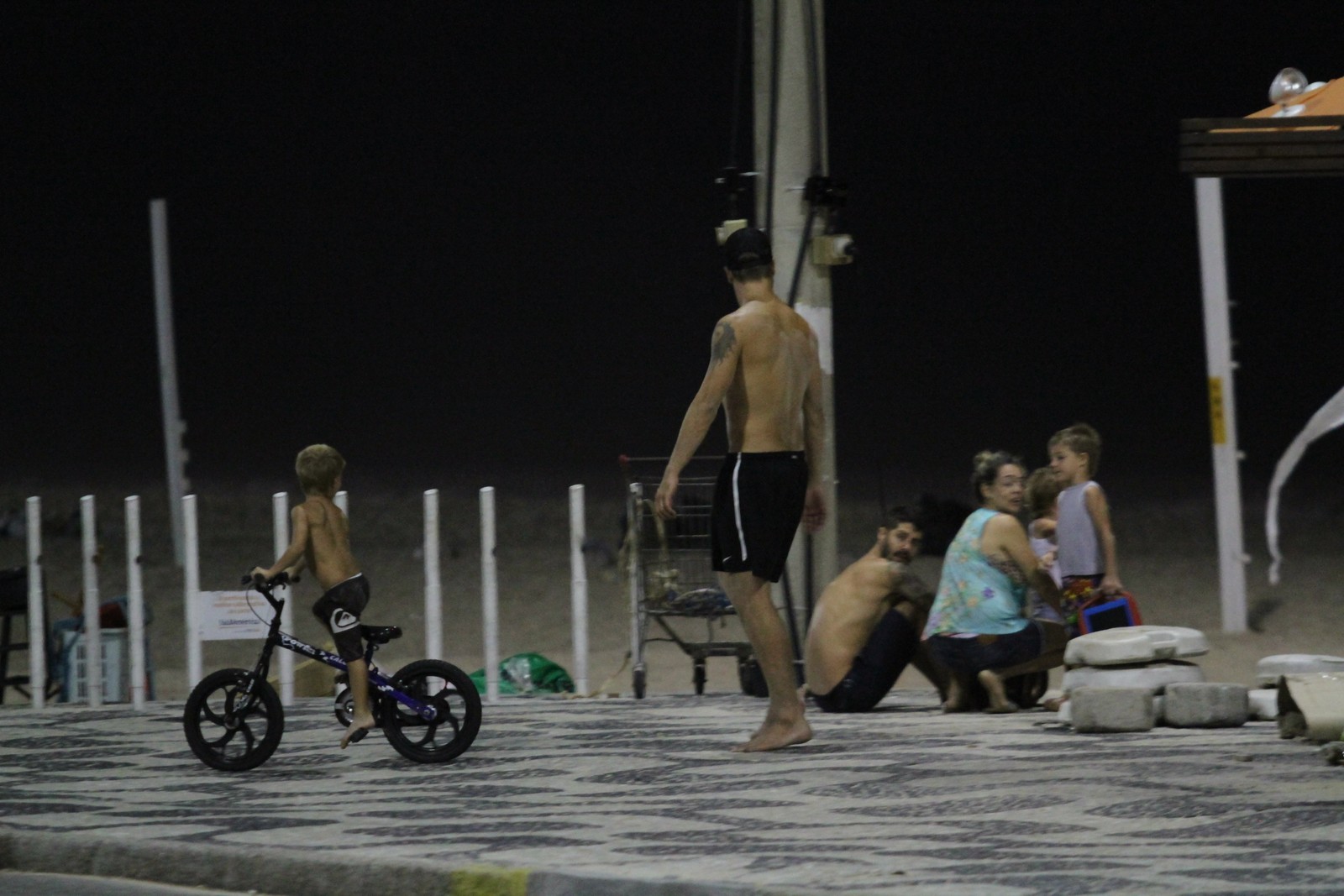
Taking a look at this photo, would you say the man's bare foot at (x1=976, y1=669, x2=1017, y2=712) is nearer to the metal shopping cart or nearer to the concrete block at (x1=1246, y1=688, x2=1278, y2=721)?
the concrete block at (x1=1246, y1=688, x2=1278, y2=721)

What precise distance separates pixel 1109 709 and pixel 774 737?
162cm

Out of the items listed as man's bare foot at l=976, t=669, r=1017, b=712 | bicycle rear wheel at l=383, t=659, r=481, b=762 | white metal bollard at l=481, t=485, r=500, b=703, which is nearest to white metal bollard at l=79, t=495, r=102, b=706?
white metal bollard at l=481, t=485, r=500, b=703

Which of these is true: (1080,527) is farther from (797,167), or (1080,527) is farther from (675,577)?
(797,167)

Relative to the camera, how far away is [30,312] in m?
29.1

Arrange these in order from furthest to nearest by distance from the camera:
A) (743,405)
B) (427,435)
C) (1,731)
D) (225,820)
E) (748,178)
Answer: (427,435) → (748,178) → (1,731) → (743,405) → (225,820)

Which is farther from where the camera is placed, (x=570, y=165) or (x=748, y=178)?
(x=570, y=165)

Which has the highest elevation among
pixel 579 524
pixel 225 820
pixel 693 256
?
pixel 693 256

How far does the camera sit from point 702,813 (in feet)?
21.2

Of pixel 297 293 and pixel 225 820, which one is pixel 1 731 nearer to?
pixel 225 820

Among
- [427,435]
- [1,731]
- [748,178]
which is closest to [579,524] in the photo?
[748,178]

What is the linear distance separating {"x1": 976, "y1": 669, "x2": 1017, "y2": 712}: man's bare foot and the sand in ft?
9.01

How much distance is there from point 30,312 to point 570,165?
860 centimetres

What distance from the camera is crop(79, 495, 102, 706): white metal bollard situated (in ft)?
35.8

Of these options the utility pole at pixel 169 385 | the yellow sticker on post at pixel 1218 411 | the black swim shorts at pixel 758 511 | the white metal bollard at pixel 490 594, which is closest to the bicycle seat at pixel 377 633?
the black swim shorts at pixel 758 511
